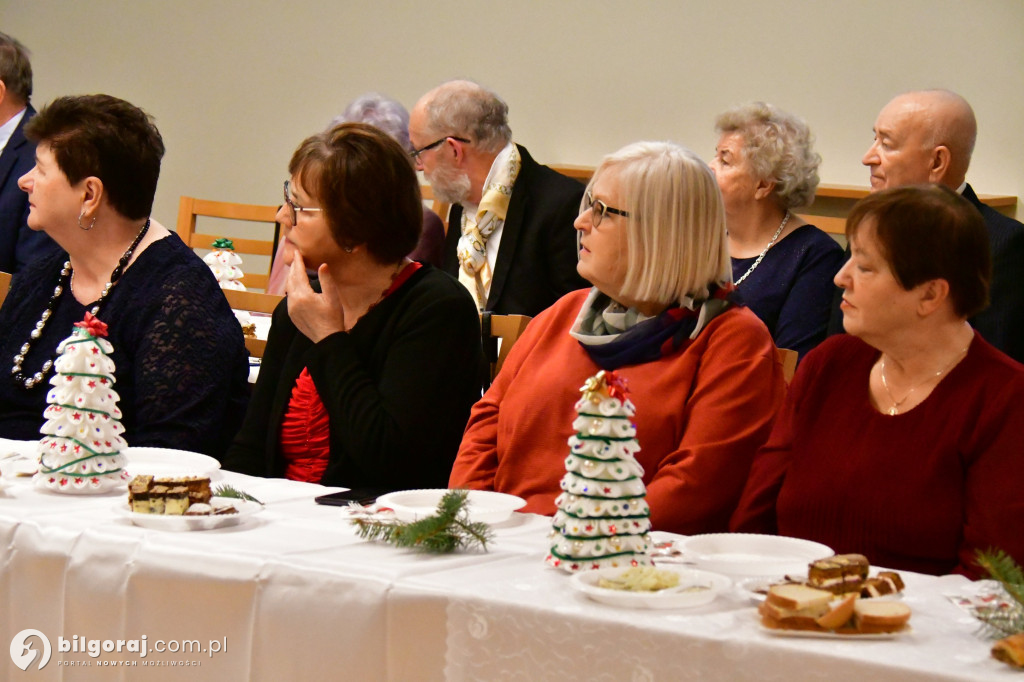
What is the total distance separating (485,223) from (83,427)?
2.58m

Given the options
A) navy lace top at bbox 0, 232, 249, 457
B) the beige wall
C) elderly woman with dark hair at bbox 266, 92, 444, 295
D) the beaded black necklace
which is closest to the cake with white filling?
navy lace top at bbox 0, 232, 249, 457

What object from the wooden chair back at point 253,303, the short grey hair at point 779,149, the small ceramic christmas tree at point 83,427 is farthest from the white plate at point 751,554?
the short grey hair at point 779,149

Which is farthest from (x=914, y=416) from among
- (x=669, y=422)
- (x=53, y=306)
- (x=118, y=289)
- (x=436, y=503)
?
(x=53, y=306)

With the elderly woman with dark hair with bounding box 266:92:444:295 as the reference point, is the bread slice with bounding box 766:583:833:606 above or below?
below

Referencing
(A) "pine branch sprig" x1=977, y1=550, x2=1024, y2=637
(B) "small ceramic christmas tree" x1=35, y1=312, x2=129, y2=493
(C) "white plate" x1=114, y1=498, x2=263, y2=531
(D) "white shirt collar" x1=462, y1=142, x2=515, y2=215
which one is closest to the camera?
(A) "pine branch sprig" x1=977, y1=550, x2=1024, y2=637

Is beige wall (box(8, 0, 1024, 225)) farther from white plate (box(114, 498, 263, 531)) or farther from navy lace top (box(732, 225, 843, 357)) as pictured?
white plate (box(114, 498, 263, 531))

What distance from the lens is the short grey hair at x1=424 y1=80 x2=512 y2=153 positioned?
15.5 feet

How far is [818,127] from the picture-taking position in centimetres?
559

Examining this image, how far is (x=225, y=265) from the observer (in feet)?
17.2

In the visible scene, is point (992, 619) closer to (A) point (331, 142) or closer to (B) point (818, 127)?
(A) point (331, 142)

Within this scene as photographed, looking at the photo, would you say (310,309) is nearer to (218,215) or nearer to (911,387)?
(911,387)

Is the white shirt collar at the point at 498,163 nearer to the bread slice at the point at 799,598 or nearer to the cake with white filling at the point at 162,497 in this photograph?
the cake with white filling at the point at 162,497

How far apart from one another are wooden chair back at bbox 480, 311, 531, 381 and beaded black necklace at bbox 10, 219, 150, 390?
85 cm

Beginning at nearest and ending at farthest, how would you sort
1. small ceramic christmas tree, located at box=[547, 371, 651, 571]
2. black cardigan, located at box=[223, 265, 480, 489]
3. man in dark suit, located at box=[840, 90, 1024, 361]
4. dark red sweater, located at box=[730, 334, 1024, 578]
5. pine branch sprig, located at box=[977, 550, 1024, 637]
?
pine branch sprig, located at box=[977, 550, 1024, 637] < small ceramic christmas tree, located at box=[547, 371, 651, 571] < dark red sweater, located at box=[730, 334, 1024, 578] < black cardigan, located at box=[223, 265, 480, 489] < man in dark suit, located at box=[840, 90, 1024, 361]
